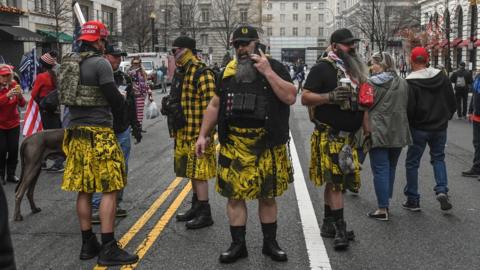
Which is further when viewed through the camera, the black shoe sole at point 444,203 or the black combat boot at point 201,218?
the black shoe sole at point 444,203

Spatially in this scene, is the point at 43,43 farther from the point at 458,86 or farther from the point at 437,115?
the point at 437,115

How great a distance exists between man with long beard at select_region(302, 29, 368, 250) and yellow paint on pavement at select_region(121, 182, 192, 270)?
173 centimetres

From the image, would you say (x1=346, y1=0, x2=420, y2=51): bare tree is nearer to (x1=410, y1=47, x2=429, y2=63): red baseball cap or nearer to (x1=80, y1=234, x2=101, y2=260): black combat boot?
(x1=410, y1=47, x2=429, y2=63): red baseball cap

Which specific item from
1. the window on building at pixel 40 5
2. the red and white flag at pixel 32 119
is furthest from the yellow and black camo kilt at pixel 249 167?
the window on building at pixel 40 5

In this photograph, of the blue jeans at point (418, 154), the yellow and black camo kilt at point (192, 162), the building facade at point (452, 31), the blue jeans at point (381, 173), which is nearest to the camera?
the yellow and black camo kilt at point (192, 162)

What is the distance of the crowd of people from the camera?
14.9 ft

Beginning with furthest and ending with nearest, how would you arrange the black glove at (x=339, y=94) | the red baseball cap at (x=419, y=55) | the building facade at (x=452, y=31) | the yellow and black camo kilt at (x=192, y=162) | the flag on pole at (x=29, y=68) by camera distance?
→ the building facade at (x=452, y=31), the flag on pole at (x=29, y=68), the red baseball cap at (x=419, y=55), the yellow and black camo kilt at (x=192, y=162), the black glove at (x=339, y=94)

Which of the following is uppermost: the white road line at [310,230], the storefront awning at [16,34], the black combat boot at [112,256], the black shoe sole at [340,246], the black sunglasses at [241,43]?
the storefront awning at [16,34]

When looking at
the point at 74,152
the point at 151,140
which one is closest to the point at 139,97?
the point at 151,140

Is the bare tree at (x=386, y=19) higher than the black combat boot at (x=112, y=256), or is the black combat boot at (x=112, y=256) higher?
the bare tree at (x=386, y=19)

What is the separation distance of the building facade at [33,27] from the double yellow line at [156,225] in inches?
1112

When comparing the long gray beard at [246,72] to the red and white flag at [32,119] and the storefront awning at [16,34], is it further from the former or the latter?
the storefront awning at [16,34]

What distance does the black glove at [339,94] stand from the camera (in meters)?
4.91

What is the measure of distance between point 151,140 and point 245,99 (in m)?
9.45
